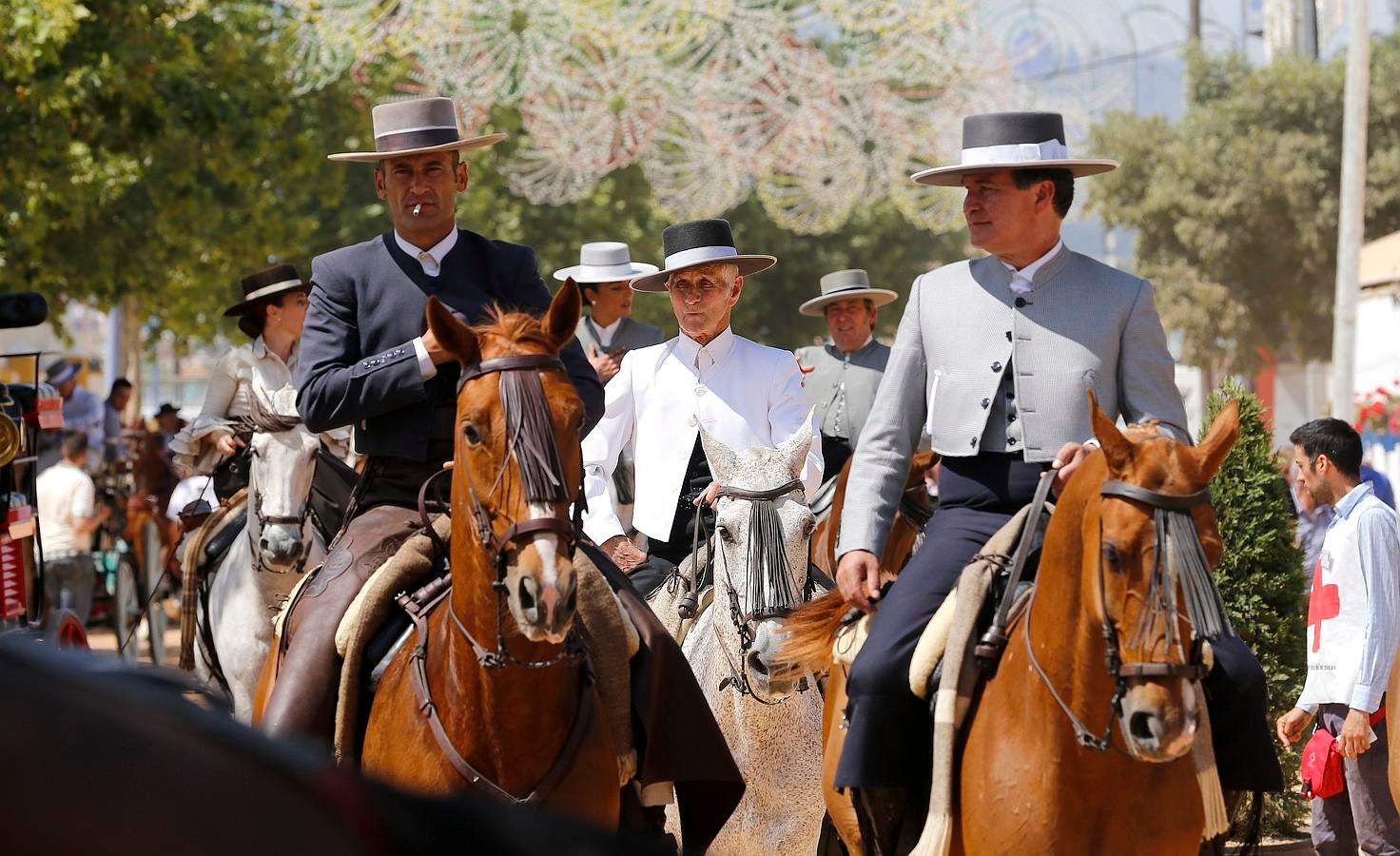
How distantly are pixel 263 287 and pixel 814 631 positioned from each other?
516 cm

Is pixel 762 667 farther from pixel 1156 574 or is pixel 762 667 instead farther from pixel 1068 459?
pixel 1156 574

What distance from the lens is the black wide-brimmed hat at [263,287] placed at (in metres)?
9.94

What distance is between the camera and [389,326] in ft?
18.8

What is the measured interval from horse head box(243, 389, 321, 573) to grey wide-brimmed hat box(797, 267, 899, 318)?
14.8 feet

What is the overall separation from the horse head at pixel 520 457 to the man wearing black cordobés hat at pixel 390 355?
0.34 m

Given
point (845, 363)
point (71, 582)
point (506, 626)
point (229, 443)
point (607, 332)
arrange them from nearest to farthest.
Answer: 1. point (506, 626)
2. point (229, 443)
3. point (607, 332)
4. point (845, 363)
5. point (71, 582)

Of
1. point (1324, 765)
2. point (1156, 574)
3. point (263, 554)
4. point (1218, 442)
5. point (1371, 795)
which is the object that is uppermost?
point (1218, 442)

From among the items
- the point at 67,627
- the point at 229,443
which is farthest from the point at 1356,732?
the point at 67,627

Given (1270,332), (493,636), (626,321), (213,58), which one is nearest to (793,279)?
(1270,332)

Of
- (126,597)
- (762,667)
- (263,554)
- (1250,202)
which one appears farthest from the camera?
(1250,202)

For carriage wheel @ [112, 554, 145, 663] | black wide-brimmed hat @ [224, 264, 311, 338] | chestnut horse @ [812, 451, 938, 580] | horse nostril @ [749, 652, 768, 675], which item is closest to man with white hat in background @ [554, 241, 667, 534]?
black wide-brimmed hat @ [224, 264, 311, 338]

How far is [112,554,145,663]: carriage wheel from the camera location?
1714 cm

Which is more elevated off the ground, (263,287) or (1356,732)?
(263,287)

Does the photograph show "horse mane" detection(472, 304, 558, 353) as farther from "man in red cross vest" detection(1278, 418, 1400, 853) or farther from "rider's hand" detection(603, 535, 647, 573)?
"man in red cross vest" detection(1278, 418, 1400, 853)
